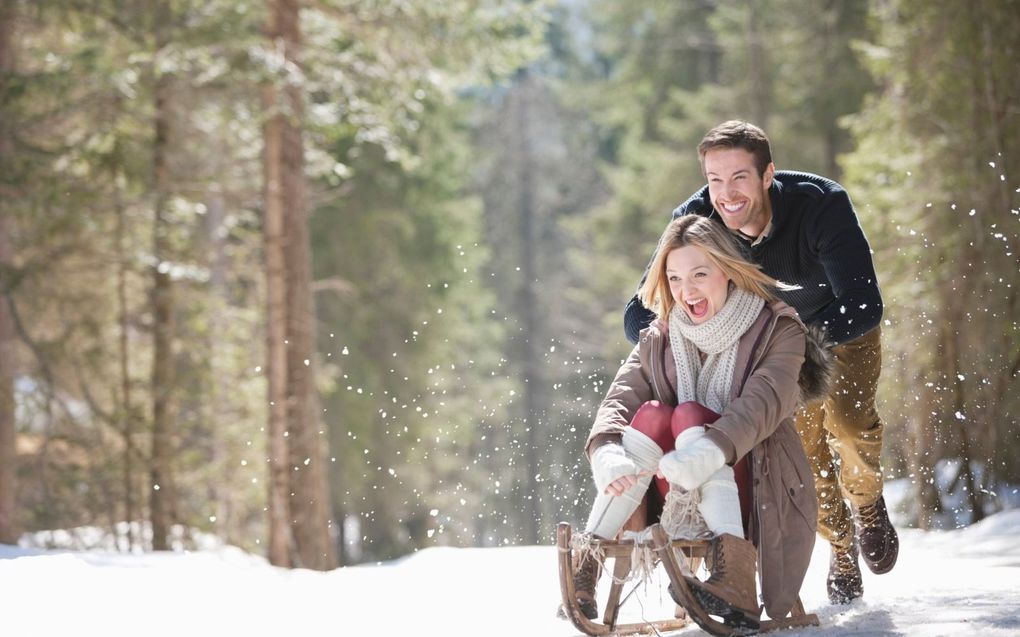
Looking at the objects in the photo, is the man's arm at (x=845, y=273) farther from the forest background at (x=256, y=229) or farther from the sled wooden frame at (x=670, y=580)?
the forest background at (x=256, y=229)

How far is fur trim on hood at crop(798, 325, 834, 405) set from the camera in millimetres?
4125

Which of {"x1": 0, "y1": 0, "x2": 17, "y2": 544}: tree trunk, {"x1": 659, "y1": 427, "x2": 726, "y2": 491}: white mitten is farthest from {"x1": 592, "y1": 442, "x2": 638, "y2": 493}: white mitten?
{"x1": 0, "y1": 0, "x2": 17, "y2": 544}: tree trunk

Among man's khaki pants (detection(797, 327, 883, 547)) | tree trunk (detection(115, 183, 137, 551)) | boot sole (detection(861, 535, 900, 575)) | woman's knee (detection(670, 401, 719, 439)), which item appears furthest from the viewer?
tree trunk (detection(115, 183, 137, 551))

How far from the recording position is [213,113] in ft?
35.6

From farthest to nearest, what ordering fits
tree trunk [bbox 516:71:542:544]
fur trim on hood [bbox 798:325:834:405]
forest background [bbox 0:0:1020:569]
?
tree trunk [bbox 516:71:542:544]
forest background [bbox 0:0:1020:569]
fur trim on hood [bbox 798:325:834:405]

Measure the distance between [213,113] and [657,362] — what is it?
7597mm

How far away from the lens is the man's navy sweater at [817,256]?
4.35m

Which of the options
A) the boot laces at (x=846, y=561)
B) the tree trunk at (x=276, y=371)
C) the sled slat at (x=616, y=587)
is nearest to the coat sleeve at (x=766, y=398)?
the sled slat at (x=616, y=587)

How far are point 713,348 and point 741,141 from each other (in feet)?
2.54

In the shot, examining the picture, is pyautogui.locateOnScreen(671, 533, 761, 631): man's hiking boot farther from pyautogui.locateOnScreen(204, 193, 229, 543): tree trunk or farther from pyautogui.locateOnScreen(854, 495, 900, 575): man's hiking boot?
pyautogui.locateOnScreen(204, 193, 229, 543): tree trunk

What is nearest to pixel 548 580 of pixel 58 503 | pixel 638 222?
pixel 58 503

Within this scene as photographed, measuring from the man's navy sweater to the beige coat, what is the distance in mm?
350

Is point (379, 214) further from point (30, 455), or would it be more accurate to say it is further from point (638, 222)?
point (30, 455)

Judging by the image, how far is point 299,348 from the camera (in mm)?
11000
